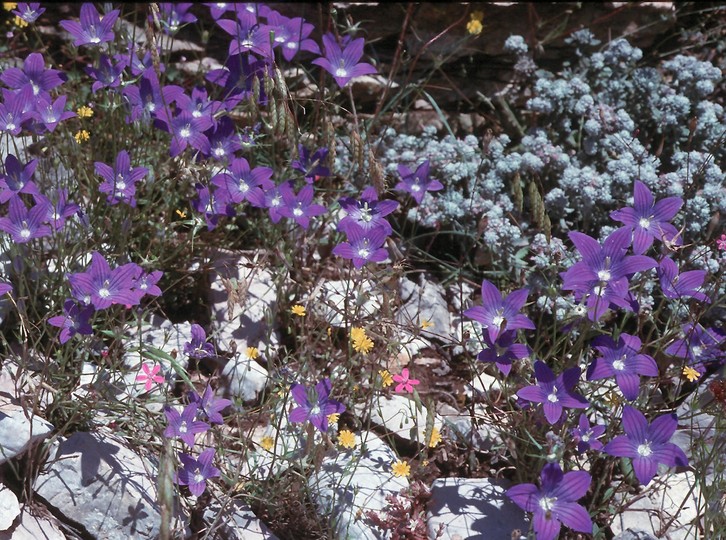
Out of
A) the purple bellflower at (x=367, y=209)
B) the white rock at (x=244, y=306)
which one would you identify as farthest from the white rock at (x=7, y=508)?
the purple bellflower at (x=367, y=209)

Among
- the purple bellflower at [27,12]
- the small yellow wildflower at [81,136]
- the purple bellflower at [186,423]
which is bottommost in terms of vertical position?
the purple bellflower at [186,423]

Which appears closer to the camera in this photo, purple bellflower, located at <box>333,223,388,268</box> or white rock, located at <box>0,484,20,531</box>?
white rock, located at <box>0,484,20,531</box>

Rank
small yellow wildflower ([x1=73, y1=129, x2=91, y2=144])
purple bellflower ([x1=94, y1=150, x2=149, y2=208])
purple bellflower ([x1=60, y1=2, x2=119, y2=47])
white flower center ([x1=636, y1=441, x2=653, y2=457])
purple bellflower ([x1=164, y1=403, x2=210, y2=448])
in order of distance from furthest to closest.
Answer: small yellow wildflower ([x1=73, y1=129, x2=91, y2=144]) → purple bellflower ([x1=60, y1=2, x2=119, y2=47]) → purple bellflower ([x1=94, y1=150, x2=149, y2=208]) → purple bellflower ([x1=164, y1=403, x2=210, y2=448]) → white flower center ([x1=636, y1=441, x2=653, y2=457])

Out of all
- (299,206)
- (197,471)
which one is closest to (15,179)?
(299,206)

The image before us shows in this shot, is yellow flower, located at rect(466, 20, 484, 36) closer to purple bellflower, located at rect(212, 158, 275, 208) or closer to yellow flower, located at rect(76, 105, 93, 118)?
purple bellflower, located at rect(212, 158, 275, 208)

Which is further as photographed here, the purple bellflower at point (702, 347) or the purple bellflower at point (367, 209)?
the purple bellflower at point (367, 209)

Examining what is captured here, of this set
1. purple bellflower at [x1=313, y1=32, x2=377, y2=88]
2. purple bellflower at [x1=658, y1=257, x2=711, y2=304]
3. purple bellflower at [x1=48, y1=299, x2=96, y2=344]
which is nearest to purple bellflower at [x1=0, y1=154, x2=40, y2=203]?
purple bellflower at [x1=48, y1=299, x2=96, y2=344]

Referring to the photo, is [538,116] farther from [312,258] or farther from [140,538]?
[140,538]

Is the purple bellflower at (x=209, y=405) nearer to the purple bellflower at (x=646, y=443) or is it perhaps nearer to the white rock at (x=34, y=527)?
the white rock at (x=34, y=527)
